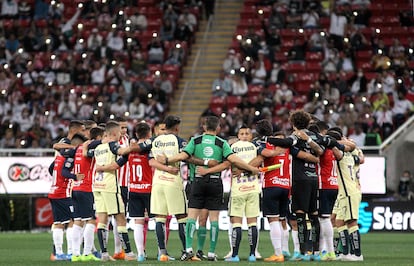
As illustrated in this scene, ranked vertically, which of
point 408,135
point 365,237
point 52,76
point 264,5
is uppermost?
point 264,5

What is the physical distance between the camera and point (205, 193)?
1945 centimetres

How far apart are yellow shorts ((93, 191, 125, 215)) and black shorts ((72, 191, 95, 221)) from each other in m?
0.14

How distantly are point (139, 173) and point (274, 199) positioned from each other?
2.47m

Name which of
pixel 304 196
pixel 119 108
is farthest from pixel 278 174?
pixel 119 108

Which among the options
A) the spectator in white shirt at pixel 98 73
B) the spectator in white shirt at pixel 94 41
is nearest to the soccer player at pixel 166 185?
the spectator in white shirt at pixel 98 73

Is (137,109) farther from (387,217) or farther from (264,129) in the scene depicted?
(264,129)

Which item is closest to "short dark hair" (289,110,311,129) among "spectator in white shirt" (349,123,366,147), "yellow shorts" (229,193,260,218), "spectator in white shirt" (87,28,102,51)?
"yellow shorts" (229,193,260,218)

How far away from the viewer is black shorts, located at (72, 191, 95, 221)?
20.0m

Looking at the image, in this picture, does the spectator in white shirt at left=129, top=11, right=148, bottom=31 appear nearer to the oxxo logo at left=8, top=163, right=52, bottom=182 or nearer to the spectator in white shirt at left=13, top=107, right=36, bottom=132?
the spectator in white shirt at left=13, top=107, right=36, bottom=132

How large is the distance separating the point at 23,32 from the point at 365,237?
18950 millimetres

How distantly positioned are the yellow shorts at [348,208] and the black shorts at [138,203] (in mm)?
3371

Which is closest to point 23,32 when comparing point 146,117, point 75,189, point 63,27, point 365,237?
point 63,27

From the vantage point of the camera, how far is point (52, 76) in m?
41.0

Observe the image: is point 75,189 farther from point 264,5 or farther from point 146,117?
point 264,5
